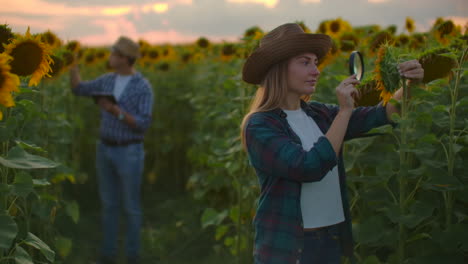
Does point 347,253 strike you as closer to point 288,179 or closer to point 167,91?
point 288,179

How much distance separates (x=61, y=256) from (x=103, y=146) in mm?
1096

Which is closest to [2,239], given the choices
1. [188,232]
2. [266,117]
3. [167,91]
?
[266,117]

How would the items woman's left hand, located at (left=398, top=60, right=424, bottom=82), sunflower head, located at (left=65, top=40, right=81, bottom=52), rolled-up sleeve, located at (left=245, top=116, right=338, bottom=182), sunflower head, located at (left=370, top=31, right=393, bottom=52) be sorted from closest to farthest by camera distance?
rolled-up sleeve, located at (left=245, top=116, right=338, bottom=182), woman's left hand, located at (left=398, top=60, right=424, bottom=82), sunflower head, located at (left=370, top=31, right=393, bottom=52), sunflower head, located at (left=65, top=40, right=81, bottom=52)

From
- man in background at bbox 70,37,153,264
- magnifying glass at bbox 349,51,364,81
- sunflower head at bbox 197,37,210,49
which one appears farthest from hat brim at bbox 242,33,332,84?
sunflower head at bbox 197,37,210,49

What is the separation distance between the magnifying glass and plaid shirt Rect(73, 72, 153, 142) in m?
2.72

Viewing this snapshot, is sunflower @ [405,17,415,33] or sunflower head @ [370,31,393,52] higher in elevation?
sunflower @ [405,17,415,33]

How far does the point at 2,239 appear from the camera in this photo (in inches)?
86.0

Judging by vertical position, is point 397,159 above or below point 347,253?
above

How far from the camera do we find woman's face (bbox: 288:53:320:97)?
94.2 inches

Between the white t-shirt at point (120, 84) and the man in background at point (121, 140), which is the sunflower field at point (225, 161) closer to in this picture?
the man in background at point (121, 140)

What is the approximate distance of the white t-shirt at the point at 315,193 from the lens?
239cm

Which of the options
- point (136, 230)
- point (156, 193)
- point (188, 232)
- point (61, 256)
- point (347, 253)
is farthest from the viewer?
point (156, 193)

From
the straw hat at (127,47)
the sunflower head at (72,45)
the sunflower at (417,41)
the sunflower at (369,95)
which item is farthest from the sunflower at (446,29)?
the sunflower head at (72,45)

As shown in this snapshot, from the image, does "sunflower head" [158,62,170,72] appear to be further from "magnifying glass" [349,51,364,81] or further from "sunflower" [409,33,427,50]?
"magnifying glass" [349,51,364,81]
